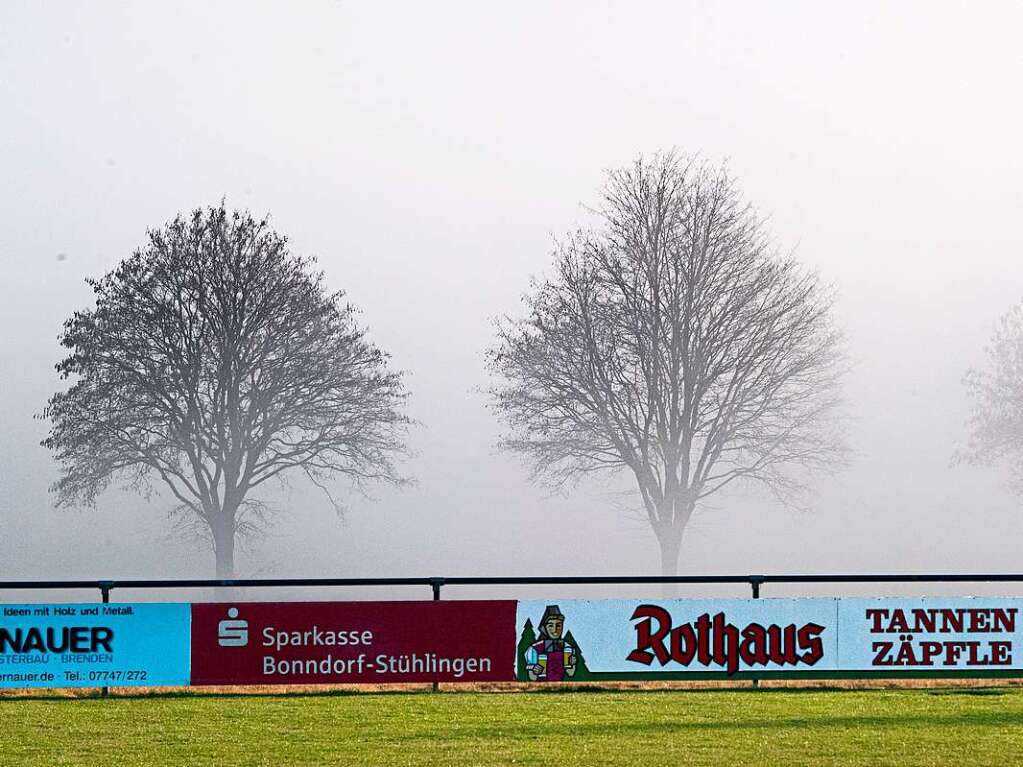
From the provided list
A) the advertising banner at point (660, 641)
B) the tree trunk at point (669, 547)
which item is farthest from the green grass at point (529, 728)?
the tree trunk at point (669, 547)

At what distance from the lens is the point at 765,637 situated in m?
17.2

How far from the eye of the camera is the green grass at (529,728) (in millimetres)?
11703

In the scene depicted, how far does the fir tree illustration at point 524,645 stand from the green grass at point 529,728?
0.55 metres

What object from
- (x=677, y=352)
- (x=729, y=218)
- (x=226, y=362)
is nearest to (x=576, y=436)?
(x=677, y=352)

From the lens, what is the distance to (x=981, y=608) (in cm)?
1730

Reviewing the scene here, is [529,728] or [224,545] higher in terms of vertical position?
[224,545]

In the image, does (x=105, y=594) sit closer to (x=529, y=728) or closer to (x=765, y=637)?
(x=529, y=728)

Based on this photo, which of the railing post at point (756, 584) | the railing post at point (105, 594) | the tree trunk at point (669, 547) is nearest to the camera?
the railing post at point (105, 594)

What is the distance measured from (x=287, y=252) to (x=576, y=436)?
39.2 feet

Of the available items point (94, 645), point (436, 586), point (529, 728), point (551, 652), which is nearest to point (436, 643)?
point (436, 586)

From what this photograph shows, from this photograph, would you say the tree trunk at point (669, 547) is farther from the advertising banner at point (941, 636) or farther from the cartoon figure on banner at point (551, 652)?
the cartoon figure on banner at point (551, 652)

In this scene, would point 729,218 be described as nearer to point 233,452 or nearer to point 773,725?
point 233,452

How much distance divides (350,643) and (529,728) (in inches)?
166

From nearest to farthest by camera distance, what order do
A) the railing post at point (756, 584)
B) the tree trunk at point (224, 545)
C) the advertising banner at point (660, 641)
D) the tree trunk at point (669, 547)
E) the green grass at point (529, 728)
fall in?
the green grass at point (529, 728) < the advertising banner at point (660, 641) < the railing post at point (756, 584) < the tree trunk at point (669, 547) < the tree trunk at point (224, 545)
